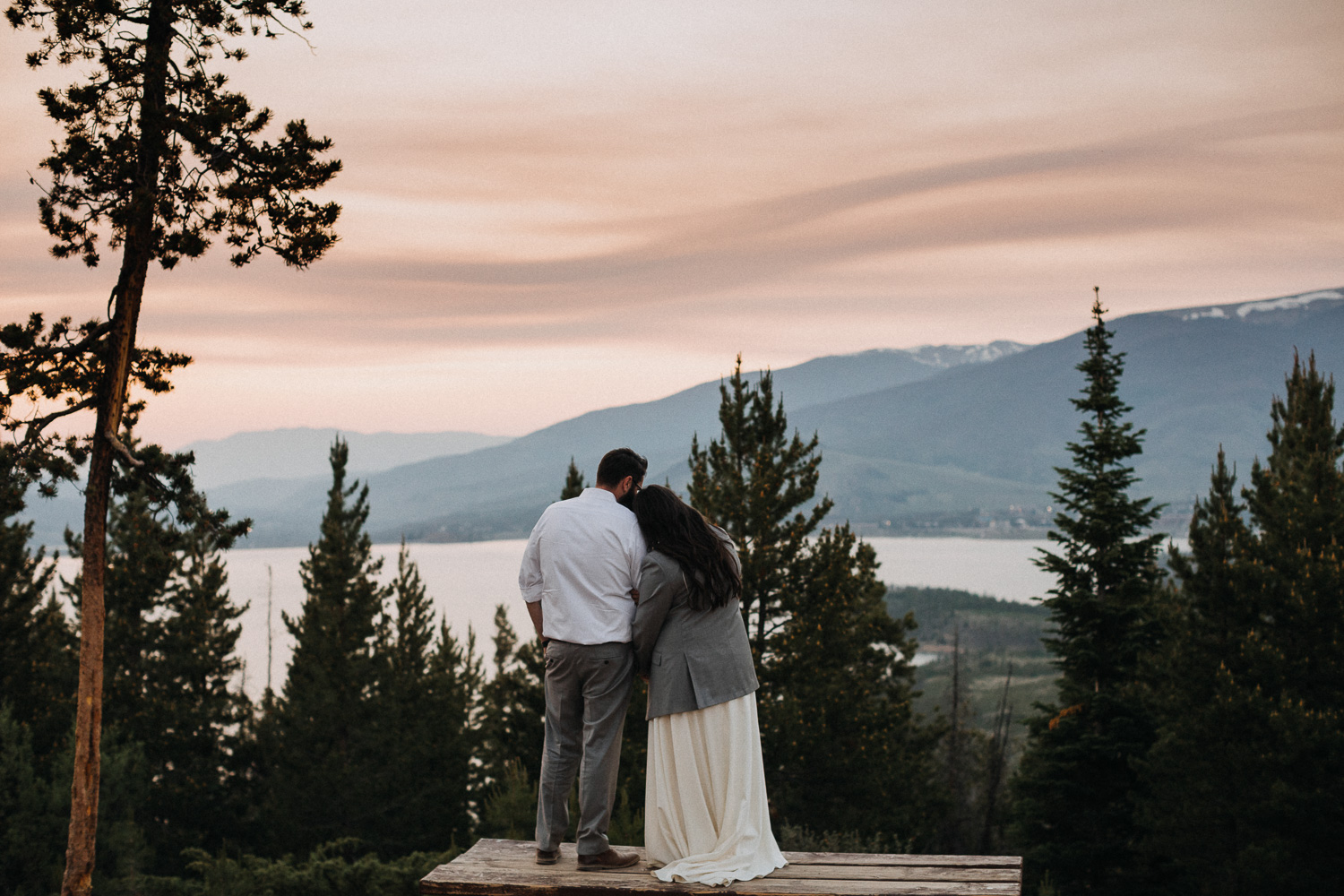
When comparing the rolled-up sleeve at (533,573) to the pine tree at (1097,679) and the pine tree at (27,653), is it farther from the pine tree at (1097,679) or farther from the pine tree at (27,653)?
the pine tree at (27,653)

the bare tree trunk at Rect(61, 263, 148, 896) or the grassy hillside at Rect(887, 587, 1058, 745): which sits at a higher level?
the bare tree trunk at Rect(61, 263, 148, 896)

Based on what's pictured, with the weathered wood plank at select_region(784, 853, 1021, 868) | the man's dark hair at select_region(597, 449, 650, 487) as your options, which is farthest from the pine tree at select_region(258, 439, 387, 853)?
the man's dark hair at select_region(597, 449, 650, 487)

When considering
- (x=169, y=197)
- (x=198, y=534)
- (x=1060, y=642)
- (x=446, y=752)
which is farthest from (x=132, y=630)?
(x=1060, y=642)

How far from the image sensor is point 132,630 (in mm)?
31281

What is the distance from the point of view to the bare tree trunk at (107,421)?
10703 millimetres

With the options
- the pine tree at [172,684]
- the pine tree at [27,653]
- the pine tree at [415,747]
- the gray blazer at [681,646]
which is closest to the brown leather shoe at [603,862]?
the gray blazer at [681,646]

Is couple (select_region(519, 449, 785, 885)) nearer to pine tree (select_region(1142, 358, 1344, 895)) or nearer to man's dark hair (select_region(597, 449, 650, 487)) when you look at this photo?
man's dark hair (select_region(597, 449, 650, 487))

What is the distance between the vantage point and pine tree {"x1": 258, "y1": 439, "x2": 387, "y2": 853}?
31.8 m

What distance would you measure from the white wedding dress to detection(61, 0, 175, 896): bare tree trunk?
305 inches

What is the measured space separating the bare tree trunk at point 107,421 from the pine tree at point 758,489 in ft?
44.0

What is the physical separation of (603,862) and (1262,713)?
682 inches

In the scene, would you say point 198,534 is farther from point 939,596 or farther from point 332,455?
point 939,596

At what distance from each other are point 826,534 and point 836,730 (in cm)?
493

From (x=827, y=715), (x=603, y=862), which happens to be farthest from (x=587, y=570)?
(x=827, y=715)
